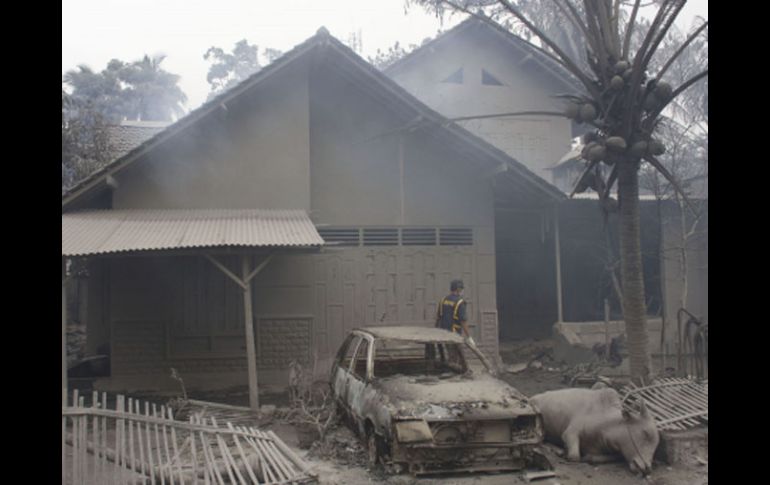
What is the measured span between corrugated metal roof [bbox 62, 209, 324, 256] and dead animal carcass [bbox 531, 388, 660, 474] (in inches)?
156

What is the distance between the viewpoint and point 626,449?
6.61 metres

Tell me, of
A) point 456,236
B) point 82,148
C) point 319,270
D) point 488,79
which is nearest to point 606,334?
point 456,236

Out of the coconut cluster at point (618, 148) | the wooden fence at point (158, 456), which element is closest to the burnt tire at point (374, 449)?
the wooden fence at point (158, 456)

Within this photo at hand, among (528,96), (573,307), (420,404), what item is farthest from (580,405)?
(528,96)

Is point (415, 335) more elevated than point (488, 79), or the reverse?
point (488, 79)

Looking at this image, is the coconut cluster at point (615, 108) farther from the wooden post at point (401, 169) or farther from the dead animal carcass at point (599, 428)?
the wooden post at point (401, 169)

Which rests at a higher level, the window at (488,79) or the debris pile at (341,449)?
the window at (488,79)

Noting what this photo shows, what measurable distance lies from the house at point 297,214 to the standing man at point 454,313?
221 centimetres

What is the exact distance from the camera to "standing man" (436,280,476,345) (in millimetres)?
9430

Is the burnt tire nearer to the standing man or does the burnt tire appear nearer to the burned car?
the burned car

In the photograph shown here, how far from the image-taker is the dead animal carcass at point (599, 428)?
659 centimetres

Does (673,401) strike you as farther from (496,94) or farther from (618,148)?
(496,94)

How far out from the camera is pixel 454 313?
9453 millimetres

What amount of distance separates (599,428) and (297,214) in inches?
244
